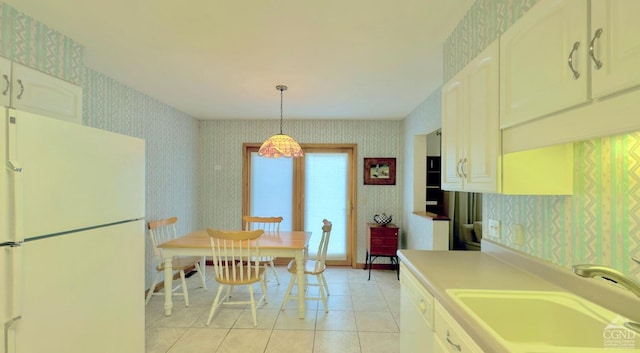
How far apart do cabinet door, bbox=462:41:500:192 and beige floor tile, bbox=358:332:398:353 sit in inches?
62.6

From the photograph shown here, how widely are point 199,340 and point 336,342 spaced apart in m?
1.16

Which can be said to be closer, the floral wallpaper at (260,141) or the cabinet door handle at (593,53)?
the cabinet door handle at (593,53)

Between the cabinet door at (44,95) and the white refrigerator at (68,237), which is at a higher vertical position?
the cabinet door at (44,95)

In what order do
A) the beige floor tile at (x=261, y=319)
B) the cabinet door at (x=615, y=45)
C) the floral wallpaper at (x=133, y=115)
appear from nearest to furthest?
the cabinet door at (x=615, y=45) < the floral wallpaper at (x=133, y=115) < the beige floor tile at (x=261, y=319)

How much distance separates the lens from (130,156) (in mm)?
1959

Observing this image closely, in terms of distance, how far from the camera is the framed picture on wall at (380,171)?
4.88 metres

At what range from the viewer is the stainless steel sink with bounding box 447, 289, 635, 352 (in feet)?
3.65

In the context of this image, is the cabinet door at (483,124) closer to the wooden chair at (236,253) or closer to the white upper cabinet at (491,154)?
the white upper cabinet at (491,154)

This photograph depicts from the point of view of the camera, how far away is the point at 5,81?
1710 mm

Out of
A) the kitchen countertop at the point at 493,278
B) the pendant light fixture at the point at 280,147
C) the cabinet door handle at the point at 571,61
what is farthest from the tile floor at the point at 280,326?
the cabinet door handle at the point at 571,61

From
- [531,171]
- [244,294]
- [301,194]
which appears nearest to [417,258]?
[531,171]

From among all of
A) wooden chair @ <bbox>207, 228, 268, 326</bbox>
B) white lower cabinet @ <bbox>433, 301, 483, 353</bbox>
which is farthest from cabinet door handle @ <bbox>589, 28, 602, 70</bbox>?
wooden chair @ <bbox>207, 228, 268, 326</bbox>

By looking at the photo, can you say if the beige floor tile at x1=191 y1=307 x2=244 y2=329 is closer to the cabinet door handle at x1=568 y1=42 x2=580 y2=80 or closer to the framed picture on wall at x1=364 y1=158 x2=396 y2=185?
the framed picture on wall at x1=364 y1=158 x2=396 y2=185

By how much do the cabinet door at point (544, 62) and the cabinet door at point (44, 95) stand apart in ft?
8.49
